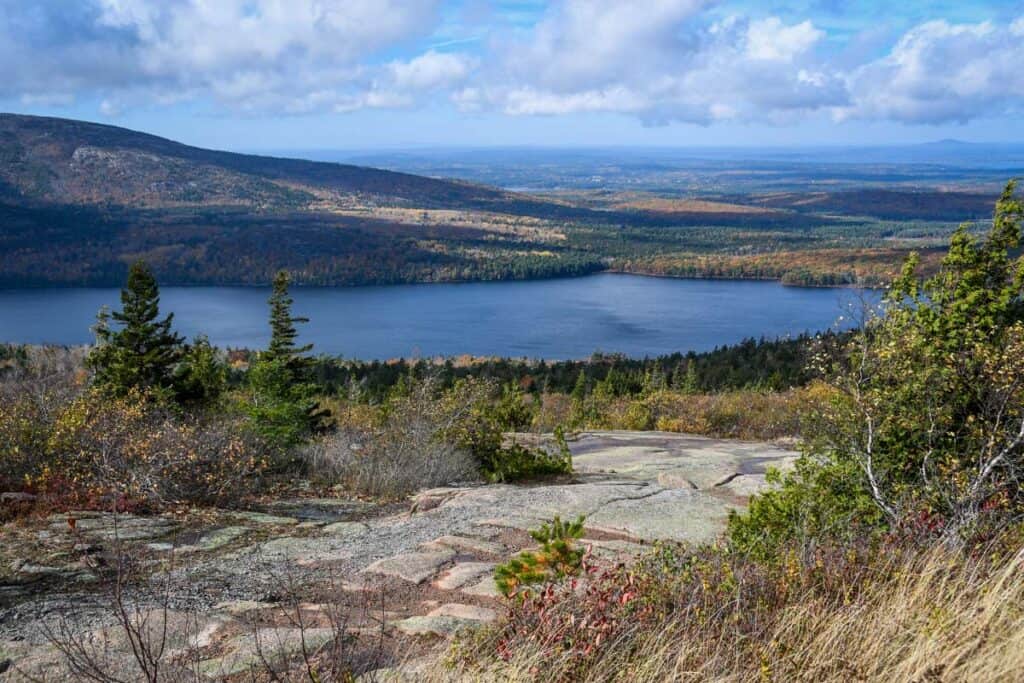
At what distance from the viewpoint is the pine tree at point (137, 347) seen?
817 inches

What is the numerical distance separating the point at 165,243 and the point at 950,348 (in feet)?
484

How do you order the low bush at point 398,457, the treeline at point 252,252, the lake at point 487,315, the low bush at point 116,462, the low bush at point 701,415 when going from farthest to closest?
the treeline at point 252,252
the lake at point 487,315
the low bush at point 701,415
the low bush at point 398,457
the low bush at point 116,462

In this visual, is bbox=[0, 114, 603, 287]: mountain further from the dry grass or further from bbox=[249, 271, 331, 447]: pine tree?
the dry grass

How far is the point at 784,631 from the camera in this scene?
3.45 meters

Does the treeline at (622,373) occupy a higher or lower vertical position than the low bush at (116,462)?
lower

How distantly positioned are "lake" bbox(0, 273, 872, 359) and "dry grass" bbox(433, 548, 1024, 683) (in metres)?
54.2

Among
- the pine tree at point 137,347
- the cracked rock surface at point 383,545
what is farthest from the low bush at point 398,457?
the pine tree at point 137,347

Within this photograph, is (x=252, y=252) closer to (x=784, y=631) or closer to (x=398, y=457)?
(x=398, y=457)

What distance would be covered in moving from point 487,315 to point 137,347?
67455 millimetres

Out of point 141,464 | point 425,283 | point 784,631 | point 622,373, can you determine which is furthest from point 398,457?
point 425,283

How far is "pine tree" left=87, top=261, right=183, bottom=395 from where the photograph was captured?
2075cm

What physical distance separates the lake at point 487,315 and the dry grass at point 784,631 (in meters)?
54.2

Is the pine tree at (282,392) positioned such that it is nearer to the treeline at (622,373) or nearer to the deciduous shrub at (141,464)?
the deciduous shrub at (141,464)

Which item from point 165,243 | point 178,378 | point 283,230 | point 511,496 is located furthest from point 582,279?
point 511,496
